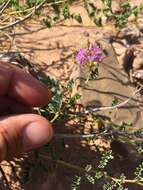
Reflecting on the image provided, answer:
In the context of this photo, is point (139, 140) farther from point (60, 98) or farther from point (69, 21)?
point (69, 21)

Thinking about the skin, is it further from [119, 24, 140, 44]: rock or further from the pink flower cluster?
[119, 24, 140, 44]: rock

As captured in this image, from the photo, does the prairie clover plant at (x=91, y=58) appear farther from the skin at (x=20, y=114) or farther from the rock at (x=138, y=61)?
the rock at (x=138, y=61)

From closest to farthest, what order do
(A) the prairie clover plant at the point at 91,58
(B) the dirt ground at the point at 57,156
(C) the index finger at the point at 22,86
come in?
(C) the index finger at the point at 22,86
(A) the prairie clover plant at the point at 91,58
(B) the dirt ground at the point at 57,156

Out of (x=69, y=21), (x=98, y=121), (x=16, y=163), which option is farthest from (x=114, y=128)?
(x=69, y=21)

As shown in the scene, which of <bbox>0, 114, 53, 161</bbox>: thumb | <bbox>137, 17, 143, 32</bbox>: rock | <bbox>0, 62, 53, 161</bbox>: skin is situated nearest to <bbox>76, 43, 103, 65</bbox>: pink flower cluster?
<bbox>0, 62, 53, 161</bbox>: skin

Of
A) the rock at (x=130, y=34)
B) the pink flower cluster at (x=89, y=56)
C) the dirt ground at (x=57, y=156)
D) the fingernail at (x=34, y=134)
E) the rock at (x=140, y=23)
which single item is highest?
the pink flower cluster at (x=89, y=56)

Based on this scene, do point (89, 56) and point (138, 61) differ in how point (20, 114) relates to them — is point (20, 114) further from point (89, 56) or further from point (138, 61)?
point (138, 61)

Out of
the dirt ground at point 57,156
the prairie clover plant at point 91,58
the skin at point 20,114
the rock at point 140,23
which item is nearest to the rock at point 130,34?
the rock at point 140,23

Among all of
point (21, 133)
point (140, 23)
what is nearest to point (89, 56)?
point (21, 133)
